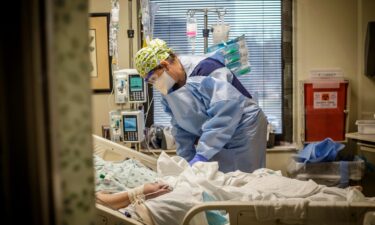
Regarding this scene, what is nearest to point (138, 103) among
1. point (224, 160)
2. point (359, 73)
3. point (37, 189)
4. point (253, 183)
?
point (224, 160)

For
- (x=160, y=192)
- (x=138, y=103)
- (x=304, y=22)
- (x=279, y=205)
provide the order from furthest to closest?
1. (x=304, y=22)
2. (x=138, y=103)
3. (x=160, y=192)
4. (x=279, y=205)

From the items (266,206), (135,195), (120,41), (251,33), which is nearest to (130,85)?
(120,41)

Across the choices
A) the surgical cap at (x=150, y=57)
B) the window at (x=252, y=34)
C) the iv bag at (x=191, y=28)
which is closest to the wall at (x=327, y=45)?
the window at (x=252, y=34)

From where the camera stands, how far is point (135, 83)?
10.6 feet

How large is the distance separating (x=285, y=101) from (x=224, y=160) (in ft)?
5.45

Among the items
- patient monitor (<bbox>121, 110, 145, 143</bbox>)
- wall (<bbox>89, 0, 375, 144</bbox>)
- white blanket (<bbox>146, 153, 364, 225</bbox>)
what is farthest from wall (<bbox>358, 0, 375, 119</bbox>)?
patient monitor (<bbox>121, 110, 145, 143</bbox>)

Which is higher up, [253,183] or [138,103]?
[138,103]

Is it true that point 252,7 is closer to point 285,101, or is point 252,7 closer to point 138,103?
point 285,101

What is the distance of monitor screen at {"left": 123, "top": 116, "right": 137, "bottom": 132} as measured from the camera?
3223 mm

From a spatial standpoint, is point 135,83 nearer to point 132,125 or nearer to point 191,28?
point 132,125

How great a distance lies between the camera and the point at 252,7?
12.4 ft

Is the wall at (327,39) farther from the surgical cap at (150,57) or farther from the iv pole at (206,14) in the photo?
the surgical cap at (150,57)

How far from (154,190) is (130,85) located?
1.61 m

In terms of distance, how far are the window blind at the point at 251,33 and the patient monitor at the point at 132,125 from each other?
600mm
